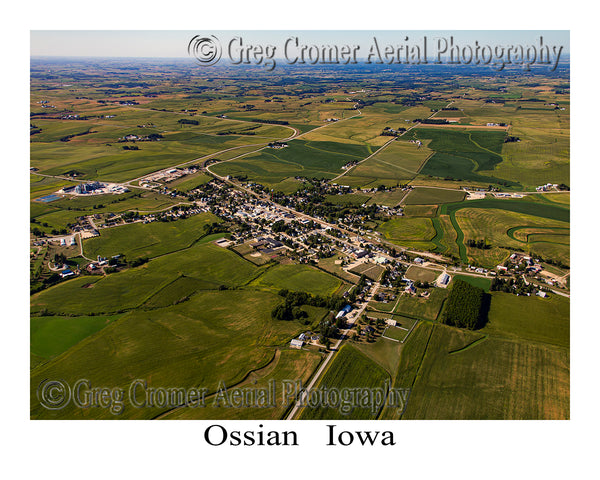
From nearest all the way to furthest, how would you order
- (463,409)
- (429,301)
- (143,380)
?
(463,409) → (143,380) → (429,301)

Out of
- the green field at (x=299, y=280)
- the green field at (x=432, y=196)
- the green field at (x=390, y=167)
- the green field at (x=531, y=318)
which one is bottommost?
the green field at (x=531, y=318)

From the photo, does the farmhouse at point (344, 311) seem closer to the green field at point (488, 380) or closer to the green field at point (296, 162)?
the green field at point (488, 380)

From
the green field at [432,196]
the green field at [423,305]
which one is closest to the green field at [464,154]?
the green field at [432,196]

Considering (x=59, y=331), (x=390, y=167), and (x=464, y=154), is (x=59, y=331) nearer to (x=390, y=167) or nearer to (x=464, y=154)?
(x=390, y=167)

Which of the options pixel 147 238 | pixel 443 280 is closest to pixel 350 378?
pixel 443 280

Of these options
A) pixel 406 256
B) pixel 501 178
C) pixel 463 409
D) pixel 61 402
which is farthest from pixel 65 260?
pixel 501 178

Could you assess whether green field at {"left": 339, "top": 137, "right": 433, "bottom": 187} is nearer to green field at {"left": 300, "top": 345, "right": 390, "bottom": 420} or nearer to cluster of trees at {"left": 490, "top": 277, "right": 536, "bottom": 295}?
cluster of trees at {"left": 490, "top": 277, "right": 536, "bottom": 295}

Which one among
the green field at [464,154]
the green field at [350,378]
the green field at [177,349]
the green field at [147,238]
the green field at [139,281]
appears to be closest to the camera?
the green field at [350,378]

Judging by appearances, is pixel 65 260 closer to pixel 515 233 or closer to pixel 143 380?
pixel 143 380
